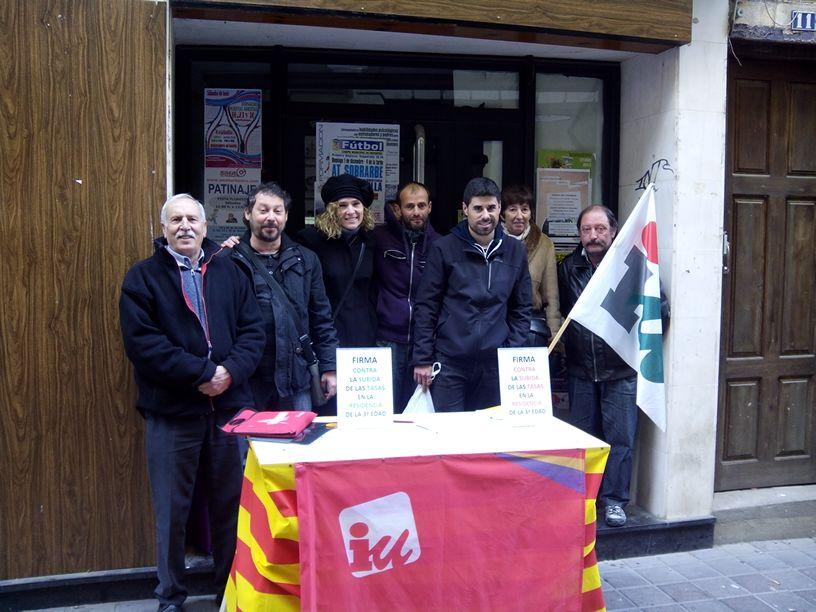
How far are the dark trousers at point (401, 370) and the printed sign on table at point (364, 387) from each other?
1.33 meters

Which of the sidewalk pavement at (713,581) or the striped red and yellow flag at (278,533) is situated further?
the sidewalk pavement at (713,581)

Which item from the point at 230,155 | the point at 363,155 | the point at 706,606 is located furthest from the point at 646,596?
the point at 230,155

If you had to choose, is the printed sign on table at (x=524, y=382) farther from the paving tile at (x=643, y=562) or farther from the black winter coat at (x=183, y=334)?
the paving tile at (x=643, y=562)

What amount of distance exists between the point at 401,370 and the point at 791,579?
2.50 metres

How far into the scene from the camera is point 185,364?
140 inches

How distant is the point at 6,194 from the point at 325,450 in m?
2.15

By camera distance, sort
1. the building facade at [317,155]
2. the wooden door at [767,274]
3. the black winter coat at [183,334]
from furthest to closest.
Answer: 1. the wooden door at [767,274]
2. the building facade at [317,155]
3. the black winter coat at [183,334]

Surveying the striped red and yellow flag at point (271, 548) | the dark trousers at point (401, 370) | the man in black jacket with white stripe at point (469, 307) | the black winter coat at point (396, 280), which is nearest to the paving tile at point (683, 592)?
the man in black jacket with white stripe at point (469, 307)

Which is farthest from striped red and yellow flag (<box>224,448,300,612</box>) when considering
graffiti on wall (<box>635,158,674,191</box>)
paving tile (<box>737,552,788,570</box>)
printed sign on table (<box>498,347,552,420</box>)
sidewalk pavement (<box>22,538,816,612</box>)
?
graffiti on wall (<box>635,158,674,191</box>)

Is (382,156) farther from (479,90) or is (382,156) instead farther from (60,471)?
(60,471)

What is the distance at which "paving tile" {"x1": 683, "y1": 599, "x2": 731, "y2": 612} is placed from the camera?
4199 mm

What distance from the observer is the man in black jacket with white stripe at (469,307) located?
4.43 metres

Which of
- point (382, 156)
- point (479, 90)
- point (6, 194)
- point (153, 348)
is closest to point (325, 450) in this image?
point (153, 348)

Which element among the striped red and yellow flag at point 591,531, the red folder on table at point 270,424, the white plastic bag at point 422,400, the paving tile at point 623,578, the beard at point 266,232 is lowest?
the paving tile at point 623,578
